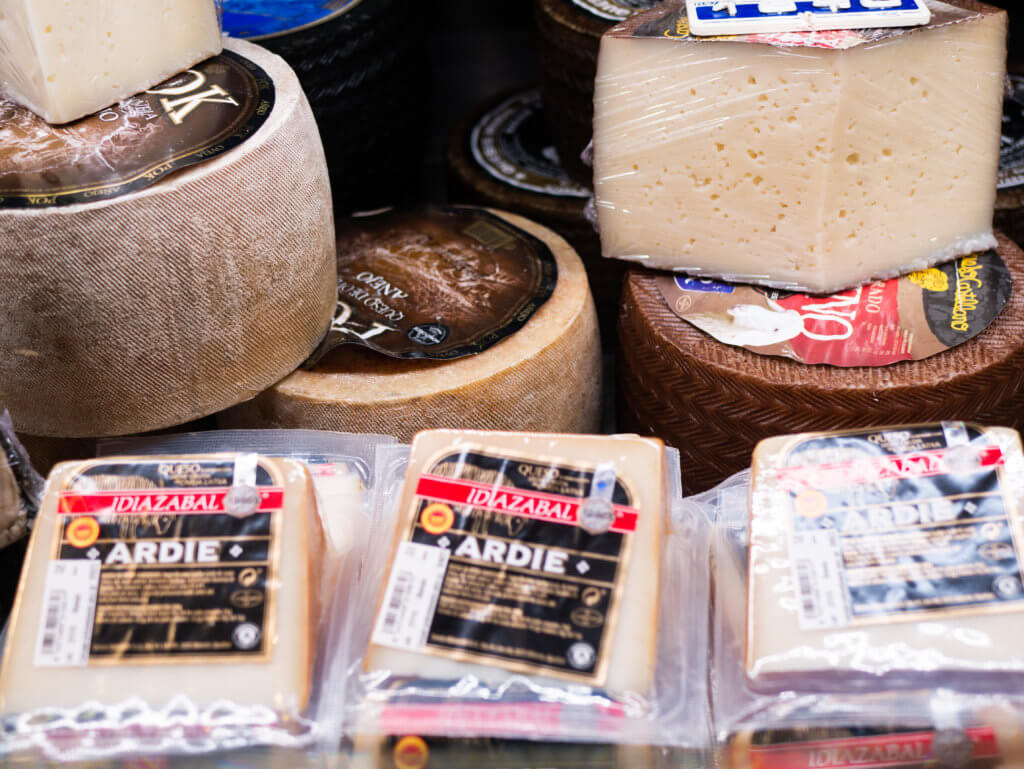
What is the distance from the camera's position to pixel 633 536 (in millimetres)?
892

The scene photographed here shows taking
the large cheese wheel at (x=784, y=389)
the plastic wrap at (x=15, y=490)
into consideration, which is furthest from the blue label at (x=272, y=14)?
the plastic wrap at (x=15, y=490)

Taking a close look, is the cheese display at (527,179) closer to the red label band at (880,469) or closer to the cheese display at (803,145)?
the cheese display at (803,145)

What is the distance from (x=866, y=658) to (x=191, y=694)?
0.58 m

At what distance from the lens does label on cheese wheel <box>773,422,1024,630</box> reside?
84cm

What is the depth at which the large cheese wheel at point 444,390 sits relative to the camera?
4.49ft

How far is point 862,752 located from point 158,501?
0.68 meters

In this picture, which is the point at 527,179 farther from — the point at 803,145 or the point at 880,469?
the point at 880,469

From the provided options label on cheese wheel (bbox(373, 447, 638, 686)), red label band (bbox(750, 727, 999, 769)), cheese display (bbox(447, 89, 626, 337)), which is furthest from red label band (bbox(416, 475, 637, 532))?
cheese display (bbox(447, 89, 626, 337))

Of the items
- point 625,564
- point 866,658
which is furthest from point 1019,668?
point 625,564

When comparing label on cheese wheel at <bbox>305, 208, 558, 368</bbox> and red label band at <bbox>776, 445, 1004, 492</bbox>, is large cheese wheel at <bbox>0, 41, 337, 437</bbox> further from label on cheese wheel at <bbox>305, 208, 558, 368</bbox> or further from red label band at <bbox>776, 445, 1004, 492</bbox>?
red label band at <bbox>776, 445, 1004, 492</bbox>

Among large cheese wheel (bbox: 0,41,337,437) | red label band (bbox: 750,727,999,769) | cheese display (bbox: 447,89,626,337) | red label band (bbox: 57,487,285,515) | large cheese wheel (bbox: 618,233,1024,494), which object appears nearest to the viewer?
red label band (bbox: 750,727,999,769)

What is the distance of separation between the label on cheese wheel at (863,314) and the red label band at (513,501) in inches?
22.2

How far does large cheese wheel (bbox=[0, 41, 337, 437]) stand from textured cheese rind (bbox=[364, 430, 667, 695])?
407mm

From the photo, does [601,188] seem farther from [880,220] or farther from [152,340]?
[152,340]
